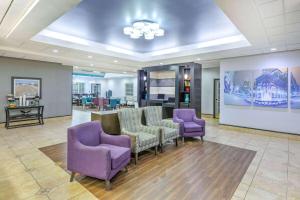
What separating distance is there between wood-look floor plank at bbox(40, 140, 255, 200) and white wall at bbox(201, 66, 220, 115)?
16.9 feet

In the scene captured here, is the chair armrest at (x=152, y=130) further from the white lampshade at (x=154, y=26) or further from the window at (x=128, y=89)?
the window at (x=128, y=89)

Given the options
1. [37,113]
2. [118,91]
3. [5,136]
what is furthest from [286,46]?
[118,91]

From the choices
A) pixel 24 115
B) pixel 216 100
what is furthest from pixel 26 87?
Answer: pixel 216 100

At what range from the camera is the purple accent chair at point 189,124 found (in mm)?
4805

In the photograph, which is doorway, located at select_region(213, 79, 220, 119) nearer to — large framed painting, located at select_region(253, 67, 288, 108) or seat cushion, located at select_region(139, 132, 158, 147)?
large framed painting, located at select_region(253, 67, 288, 108)

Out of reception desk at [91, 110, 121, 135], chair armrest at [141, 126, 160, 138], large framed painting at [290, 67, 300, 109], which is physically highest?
large framed painting at [290, 67, 300, 109]

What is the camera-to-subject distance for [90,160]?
254 cm

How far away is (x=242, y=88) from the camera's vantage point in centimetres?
→ 623

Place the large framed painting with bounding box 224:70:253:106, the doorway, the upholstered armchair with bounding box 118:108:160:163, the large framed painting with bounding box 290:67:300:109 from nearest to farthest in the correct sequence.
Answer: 1. the upholstered armchair with bounding box 118:108:160:163
2. the large framed painting with bounding box 290:67:300:109
3. the large framed painting with bounding box 224:70:253:106
4. the doorway

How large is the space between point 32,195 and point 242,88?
6480 mm

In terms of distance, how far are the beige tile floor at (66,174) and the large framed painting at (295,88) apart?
3.30ft

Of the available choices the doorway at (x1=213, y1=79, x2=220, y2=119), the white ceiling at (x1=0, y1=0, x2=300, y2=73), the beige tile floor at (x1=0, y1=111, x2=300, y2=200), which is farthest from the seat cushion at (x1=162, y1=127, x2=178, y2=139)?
the doorway at (x1=213, y1=79, x2=220, y2=119)

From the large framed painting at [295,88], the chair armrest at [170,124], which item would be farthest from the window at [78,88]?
the large framed painting at [295,88]

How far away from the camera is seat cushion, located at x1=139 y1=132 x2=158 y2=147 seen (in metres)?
3.50
